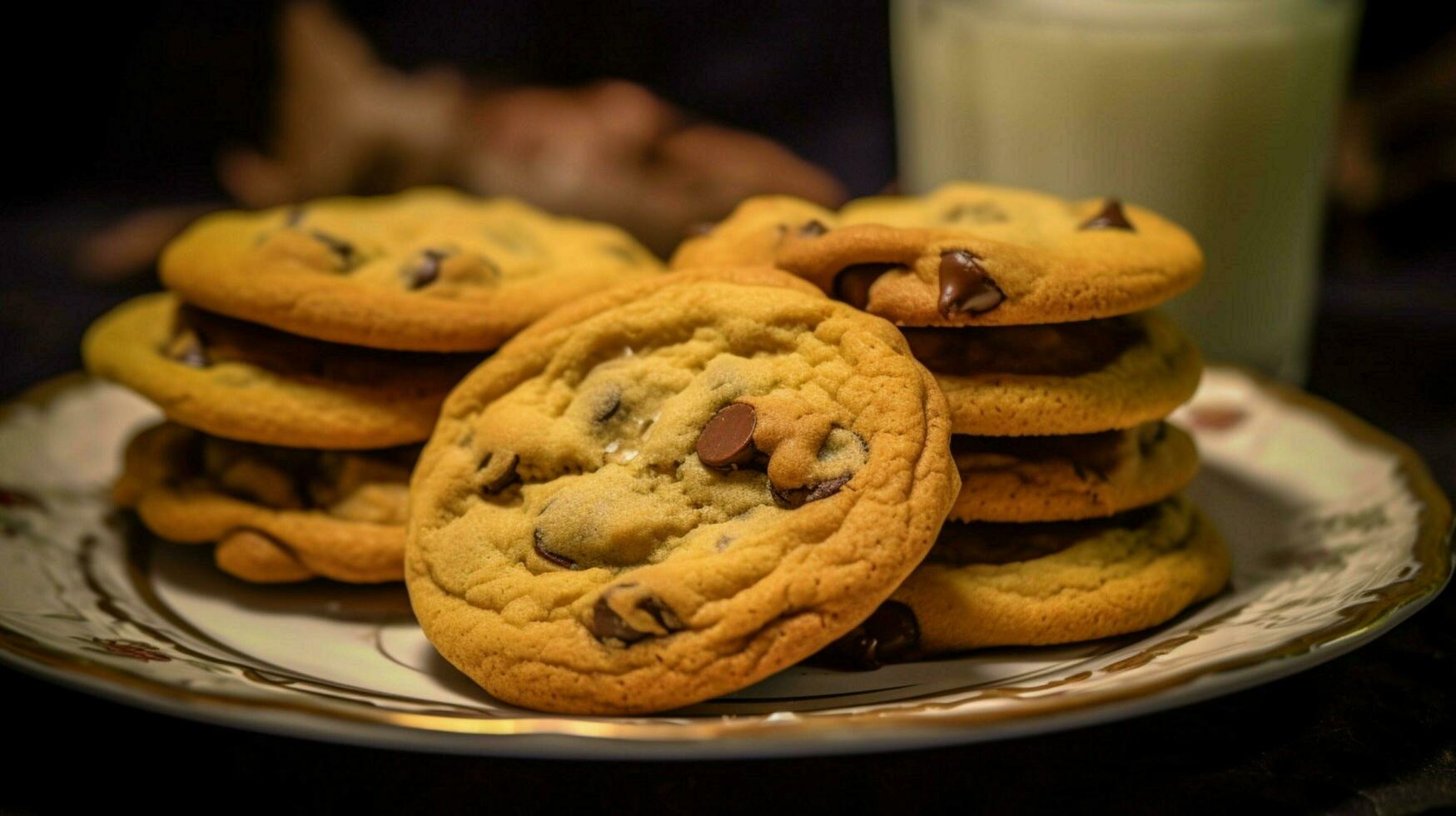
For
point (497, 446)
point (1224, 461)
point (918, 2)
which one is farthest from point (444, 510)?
point (918, 2)

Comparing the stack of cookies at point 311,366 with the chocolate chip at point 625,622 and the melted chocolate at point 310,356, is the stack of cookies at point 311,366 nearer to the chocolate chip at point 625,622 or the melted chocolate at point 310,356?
the melted chocolate at point 310,356

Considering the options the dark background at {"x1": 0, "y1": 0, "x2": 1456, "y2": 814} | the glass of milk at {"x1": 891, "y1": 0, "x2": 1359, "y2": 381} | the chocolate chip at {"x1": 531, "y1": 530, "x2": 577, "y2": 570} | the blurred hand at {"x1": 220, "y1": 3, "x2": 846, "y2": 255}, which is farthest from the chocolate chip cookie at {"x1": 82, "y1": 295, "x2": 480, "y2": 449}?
the blurred hand at {"x1": 220, "y1": 3, "x2": 846, "y2": 255}

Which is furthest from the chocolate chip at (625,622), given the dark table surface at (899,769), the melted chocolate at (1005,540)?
the melted chocolate at (1005,540)

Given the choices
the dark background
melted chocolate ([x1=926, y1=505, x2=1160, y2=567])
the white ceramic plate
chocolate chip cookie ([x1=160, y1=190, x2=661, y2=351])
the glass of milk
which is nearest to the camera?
the white ceramic plate

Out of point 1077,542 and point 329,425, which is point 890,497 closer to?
point 1077,542

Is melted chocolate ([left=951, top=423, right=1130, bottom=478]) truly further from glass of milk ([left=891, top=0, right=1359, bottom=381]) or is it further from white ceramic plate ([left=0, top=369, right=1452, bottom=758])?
glass of milk ([left=891, top=0, right=1359, bottom=381])

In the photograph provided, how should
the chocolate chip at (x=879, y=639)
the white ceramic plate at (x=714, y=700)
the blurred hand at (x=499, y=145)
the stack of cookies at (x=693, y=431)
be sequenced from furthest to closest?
the blurred hand at (x=499, y=145)
the chocolate chip at (x=879, y=639)
the stack of cookies at (x=693, y=431)
the white ceramic plate at (x=714, y=700)

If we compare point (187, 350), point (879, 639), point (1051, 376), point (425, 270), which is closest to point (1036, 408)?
point (1051, 376)
